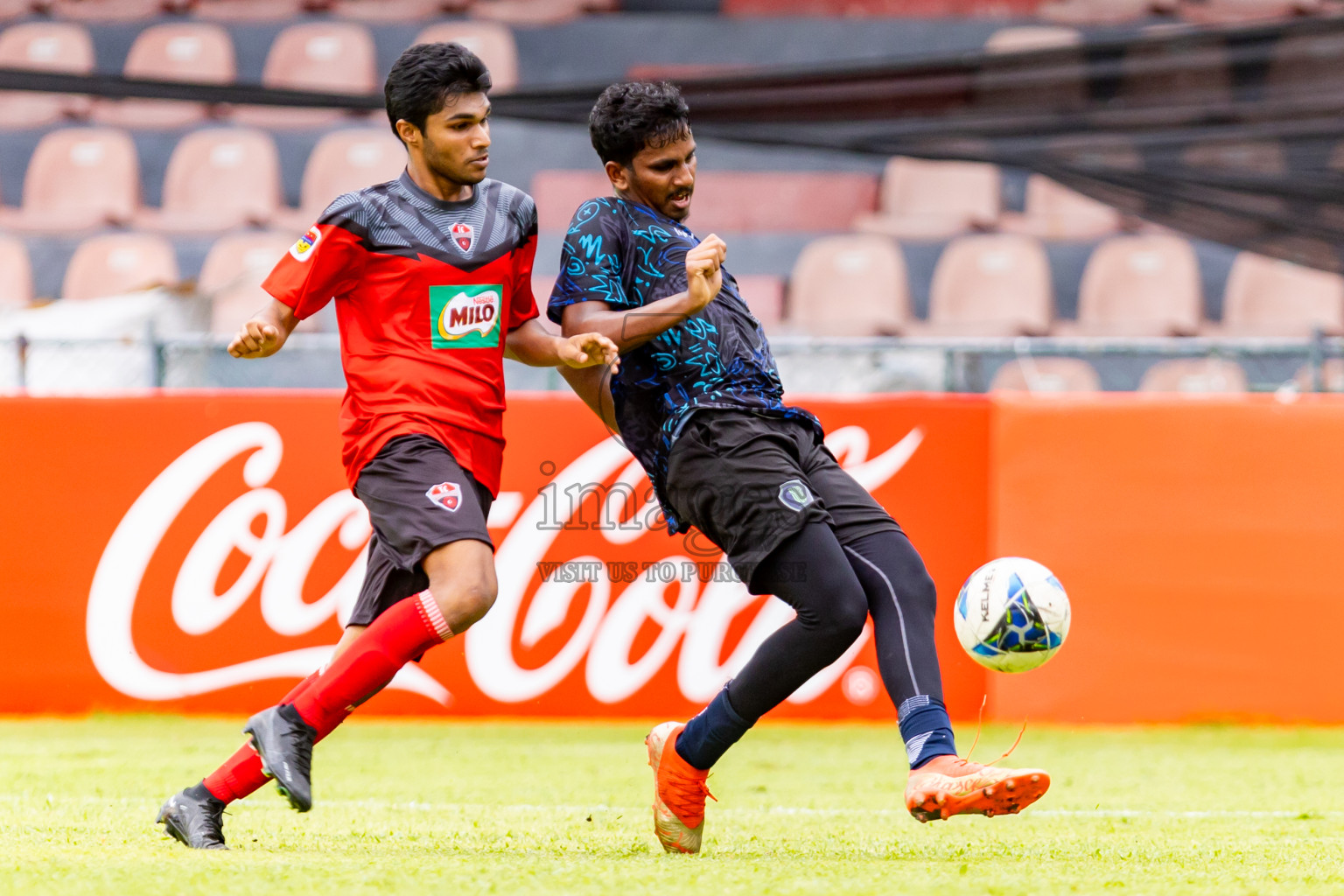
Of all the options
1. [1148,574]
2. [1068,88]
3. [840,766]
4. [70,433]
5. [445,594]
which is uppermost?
[1068,88]

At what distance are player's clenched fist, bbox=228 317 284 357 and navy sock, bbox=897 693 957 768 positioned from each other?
1666 millimetres

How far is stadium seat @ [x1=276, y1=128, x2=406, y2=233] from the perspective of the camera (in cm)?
1116

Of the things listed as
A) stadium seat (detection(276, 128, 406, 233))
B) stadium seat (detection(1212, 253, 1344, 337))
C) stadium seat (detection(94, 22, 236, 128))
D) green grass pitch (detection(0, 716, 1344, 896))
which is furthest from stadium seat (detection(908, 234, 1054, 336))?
stadium seat (detection(94, 22, 236, 128))

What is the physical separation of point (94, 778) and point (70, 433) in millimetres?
1962

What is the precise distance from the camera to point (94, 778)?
4934 millimetres

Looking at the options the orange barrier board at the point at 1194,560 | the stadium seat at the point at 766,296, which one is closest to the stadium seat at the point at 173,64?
the stadium seat at the point at 766,296

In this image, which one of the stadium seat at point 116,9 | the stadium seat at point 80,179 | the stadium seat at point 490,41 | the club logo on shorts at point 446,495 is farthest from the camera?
the stadium seat at point 116,9

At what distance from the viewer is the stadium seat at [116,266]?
1055 cm

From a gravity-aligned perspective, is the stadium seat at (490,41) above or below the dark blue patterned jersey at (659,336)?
above

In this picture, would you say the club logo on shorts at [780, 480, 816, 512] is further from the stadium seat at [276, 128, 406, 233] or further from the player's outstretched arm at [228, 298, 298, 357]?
the stadium seat at [276, 128, 406, 233]

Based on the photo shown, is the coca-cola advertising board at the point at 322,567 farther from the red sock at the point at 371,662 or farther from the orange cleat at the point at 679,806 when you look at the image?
the red sock at the point at 371,662

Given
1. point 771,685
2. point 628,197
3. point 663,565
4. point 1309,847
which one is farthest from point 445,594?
point 663,565

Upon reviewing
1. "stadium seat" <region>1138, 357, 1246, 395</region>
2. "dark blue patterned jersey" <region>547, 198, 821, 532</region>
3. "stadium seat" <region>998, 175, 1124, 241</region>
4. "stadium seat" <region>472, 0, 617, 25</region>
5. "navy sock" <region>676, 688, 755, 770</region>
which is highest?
"stadium seat" <region>472, 0, 617, 25</region>

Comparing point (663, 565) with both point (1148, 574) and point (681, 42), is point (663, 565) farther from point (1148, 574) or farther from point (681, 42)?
point (681, 42)
